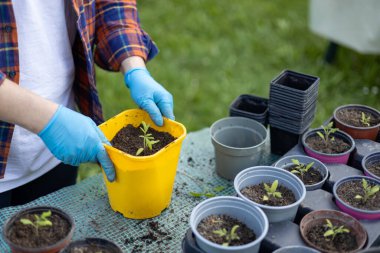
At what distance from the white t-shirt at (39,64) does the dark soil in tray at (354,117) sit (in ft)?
3.26

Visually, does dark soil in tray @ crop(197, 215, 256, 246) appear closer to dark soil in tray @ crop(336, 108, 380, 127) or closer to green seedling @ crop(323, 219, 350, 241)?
green seedling @ crop(323, 219, 350, 241)

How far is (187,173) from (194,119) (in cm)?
169

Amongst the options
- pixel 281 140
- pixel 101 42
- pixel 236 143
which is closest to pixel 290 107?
pixel 281 140

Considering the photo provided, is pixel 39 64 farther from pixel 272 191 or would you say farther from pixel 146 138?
pixel 272 191

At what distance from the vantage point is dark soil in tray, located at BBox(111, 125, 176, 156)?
1.50m

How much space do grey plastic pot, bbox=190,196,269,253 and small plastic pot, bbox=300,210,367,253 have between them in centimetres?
12

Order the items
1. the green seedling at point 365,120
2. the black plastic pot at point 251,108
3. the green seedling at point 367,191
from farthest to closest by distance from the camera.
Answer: the black plastic pot at point 251,108
the green seedling at point 365,120
the green seedling at point 367,191

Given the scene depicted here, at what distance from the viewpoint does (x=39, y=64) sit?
62.0 inches

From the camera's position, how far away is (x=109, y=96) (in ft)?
11.5

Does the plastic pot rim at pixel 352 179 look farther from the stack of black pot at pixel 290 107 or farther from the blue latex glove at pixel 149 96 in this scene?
the blue latex glove at pixel 149 96

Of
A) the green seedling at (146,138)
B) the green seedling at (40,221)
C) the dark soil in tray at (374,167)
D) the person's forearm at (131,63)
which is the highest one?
the person's forearm at (131,63)

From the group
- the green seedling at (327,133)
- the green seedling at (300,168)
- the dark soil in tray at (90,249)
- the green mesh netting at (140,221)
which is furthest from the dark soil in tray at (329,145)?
the dark soil in tray at (90,249)

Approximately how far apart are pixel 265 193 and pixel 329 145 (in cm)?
37

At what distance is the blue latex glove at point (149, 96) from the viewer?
162cm
